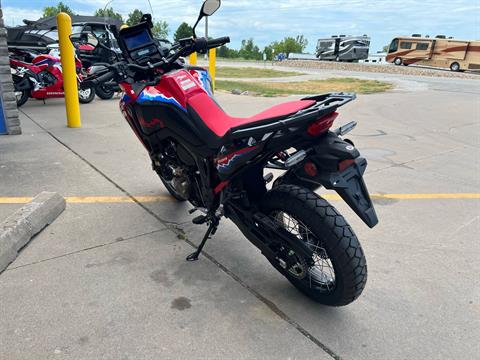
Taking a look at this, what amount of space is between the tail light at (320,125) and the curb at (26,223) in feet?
7.47

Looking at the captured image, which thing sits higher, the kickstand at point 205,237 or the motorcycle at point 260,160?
the motorcycle at point 260,160

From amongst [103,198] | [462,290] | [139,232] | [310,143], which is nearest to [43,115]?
[103,198]

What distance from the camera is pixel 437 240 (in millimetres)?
3512

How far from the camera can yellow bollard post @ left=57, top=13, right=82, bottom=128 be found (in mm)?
6977

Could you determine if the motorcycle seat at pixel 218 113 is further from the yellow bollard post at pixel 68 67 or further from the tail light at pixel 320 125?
the yellow bollard post at pixel 68 67

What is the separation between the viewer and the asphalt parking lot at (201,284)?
7.36ft

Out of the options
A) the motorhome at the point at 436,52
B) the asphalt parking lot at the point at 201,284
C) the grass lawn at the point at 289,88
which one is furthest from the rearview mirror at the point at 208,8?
the motorhome at the point at 436,52

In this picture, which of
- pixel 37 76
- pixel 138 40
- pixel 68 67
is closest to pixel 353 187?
pixel 138 40

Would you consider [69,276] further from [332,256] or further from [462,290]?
[462,290]

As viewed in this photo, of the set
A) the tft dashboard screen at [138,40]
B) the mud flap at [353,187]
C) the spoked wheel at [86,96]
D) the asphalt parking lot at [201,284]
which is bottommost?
the spoked wheel at [86,96]

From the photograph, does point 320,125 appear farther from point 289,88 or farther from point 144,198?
point 289,88

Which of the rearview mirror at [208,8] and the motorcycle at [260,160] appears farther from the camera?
the rearview mirror at [208,8]

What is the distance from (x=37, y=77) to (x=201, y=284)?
795cm

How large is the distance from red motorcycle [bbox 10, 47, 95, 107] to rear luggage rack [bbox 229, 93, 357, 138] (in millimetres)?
7716
